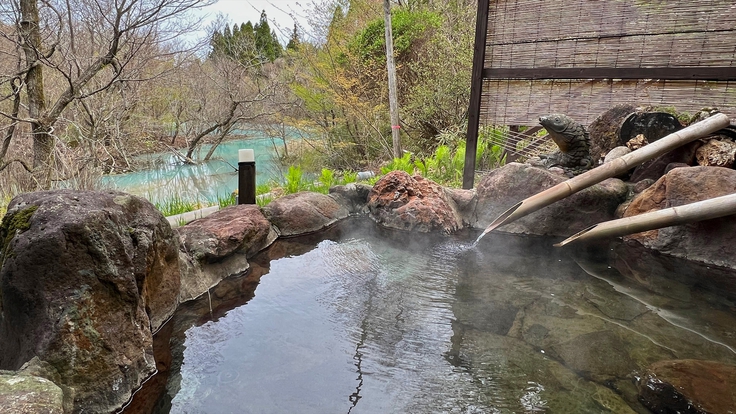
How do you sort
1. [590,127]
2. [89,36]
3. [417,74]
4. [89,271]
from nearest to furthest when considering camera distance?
[89,271] < [590,127] < [89,36] < [417,74]

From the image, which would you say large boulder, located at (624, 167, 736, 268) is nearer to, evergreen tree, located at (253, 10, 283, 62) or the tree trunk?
the tree trunk

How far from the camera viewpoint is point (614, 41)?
4.56m

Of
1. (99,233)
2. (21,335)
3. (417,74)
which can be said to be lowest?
(21,335)

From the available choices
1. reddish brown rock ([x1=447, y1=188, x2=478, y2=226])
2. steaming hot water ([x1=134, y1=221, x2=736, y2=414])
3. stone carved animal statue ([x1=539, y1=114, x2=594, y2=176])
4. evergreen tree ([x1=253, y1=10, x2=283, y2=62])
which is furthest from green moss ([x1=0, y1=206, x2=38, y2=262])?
evergreen tree ([x1=253, y1=10, x2=283, y2=62])

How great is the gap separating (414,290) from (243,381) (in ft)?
4.88

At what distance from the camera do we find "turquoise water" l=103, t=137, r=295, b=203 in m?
7.42

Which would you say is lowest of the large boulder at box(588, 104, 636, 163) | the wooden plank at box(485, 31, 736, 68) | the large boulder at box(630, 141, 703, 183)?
the large boulder at box(630, 141, 703, 183)

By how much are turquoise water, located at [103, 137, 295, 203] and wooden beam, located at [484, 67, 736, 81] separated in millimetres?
4254

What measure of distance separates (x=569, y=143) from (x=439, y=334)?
3.20m

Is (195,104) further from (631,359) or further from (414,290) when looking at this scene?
(631,359)

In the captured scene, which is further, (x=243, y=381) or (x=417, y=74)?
(x=417, y=74)

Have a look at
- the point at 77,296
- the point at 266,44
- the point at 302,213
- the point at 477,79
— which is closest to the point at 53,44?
the point at 302,213

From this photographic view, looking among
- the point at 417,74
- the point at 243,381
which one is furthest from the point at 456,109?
the point at 243,381

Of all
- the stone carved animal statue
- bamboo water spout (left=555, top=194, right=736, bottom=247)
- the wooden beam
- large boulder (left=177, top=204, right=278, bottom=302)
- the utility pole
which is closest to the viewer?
large boulder (left=177, top=204, right=278, bottom=302)
